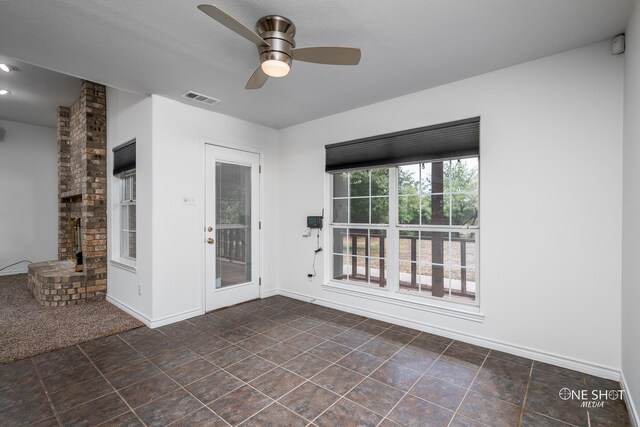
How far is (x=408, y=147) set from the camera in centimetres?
330

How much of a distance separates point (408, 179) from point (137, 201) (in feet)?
10.5

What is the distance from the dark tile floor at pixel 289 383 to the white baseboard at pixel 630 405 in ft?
0.18

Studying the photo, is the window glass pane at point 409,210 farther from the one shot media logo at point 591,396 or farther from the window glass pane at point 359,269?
the one shot media logo at point 591,396

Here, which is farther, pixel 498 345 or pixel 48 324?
pixel 48 324

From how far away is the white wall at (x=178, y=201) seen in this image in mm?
3410

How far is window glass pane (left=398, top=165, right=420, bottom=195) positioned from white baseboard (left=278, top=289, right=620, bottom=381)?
144cm

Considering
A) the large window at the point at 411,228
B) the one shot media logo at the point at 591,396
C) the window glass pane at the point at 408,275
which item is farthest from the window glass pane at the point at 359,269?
the one shot media logo at the point at 591,396

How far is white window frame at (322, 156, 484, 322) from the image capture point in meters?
3.00

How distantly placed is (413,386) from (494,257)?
1.40 metres

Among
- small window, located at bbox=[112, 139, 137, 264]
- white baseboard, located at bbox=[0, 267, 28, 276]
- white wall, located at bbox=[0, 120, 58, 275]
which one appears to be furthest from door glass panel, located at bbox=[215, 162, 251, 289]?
white baseboard, located at bbox=[0, 267, 28, 276]

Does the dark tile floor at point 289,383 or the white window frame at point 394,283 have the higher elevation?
the white window frame at point 394,283

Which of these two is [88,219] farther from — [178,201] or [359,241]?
[359,241]

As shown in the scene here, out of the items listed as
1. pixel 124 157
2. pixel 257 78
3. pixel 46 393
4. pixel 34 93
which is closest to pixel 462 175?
pixel 257 78

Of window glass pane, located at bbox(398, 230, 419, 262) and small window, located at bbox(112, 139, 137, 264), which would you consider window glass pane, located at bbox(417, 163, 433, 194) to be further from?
A: small window, located at bbox(112, 139, 137, 264)
